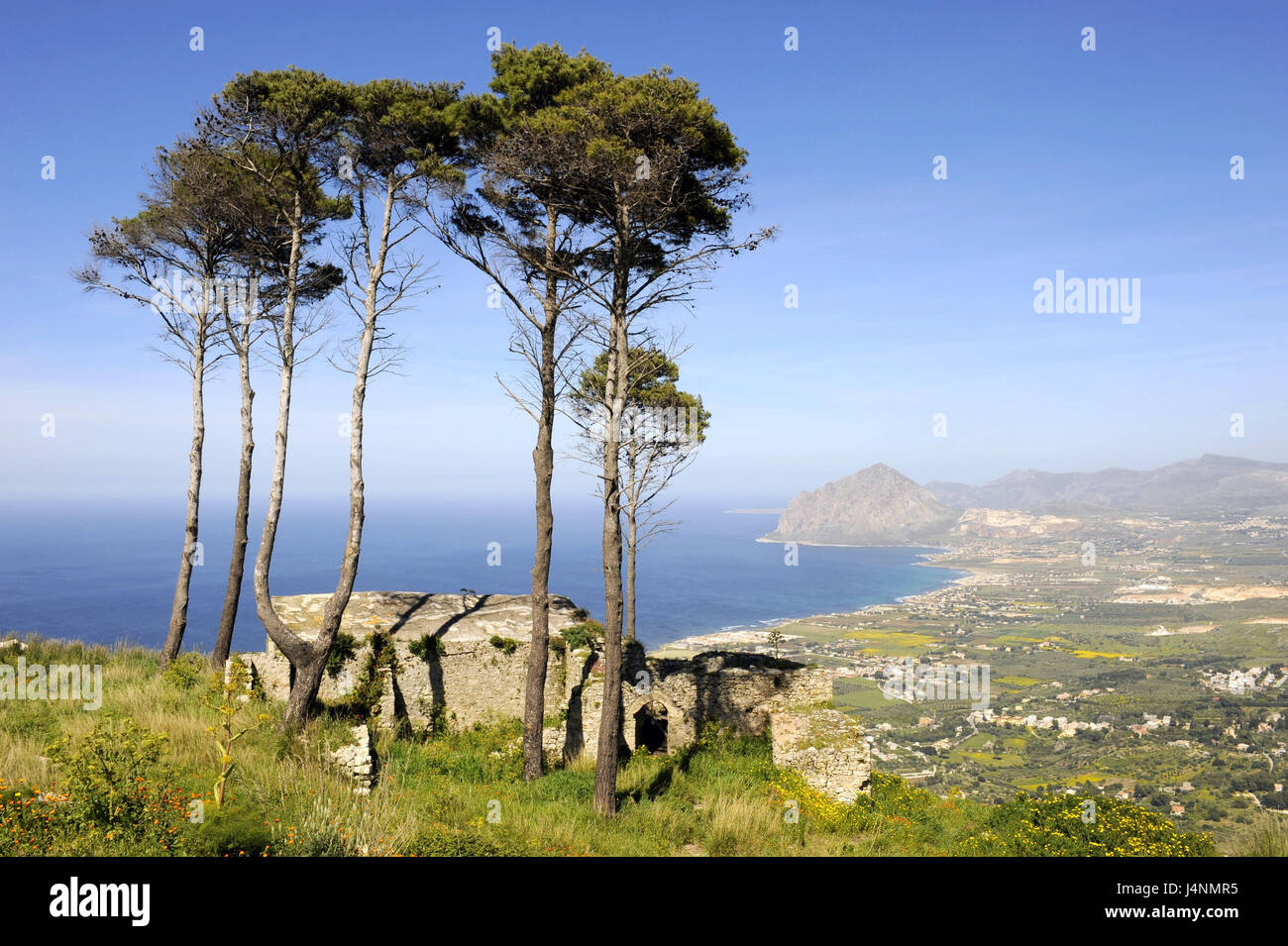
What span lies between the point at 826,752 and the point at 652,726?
14.7ft

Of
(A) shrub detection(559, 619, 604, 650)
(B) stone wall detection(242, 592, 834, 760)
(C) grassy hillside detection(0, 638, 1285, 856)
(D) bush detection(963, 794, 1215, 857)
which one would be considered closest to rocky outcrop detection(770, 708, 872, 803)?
(C) grassy hillside detection(0, 638, 1285, 856)

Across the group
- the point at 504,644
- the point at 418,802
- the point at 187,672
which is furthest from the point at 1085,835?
the point at 187,672

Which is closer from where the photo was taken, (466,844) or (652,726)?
(466,844)

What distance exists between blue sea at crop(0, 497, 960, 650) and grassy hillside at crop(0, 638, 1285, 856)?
2132 centimetres

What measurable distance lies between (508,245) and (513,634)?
317 inches

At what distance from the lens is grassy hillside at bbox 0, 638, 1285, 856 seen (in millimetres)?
5852

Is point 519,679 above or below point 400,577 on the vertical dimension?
above

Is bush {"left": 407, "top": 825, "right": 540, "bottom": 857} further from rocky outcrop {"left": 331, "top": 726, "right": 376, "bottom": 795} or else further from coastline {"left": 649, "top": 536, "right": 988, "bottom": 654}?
coastline {"left": 649, "top": 536, "right": 988, "bottom": 654}

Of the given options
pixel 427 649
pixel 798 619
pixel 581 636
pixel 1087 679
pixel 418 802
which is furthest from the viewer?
pixel 798 619

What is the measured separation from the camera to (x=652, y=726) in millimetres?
14867

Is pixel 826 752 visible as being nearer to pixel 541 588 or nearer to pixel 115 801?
pixel 541 588

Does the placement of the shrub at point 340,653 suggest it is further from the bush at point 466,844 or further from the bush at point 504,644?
the bush at point 466,844

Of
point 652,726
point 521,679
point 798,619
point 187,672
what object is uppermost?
point 187,672

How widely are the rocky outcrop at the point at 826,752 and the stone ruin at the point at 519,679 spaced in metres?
0.09
